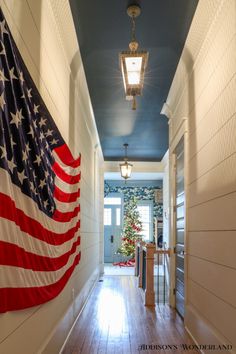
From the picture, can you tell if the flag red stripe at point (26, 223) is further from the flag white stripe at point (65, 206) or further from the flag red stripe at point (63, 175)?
the flag red stripe at point (63, 175)

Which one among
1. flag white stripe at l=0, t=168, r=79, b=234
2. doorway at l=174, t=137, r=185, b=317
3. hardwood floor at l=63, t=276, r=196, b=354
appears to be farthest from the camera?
doorway at l=174, t=137, r=185, b=317

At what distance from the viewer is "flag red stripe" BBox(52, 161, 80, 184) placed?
8.94ft

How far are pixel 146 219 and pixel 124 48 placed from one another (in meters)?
8.81

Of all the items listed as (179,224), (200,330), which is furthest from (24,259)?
(179,224)

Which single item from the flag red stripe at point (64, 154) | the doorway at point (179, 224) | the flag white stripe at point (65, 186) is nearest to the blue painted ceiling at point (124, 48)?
the doorway at point (179, 224)

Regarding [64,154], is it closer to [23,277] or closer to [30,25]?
[30,25]

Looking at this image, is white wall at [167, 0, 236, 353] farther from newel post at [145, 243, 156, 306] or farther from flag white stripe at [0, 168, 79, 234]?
newel post at [145, 243, 156, 306]

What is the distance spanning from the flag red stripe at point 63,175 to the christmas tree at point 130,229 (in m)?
7.77

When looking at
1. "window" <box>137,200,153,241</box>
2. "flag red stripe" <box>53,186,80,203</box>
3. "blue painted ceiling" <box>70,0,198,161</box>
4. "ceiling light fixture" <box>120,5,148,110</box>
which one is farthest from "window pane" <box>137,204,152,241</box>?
"ceiling light fixture" <box>120,5,148,110</box>

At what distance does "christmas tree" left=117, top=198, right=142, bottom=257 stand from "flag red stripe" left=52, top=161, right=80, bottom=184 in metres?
7.77

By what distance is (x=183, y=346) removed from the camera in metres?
3.24

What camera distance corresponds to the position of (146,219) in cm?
1198

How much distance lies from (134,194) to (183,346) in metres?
8.99

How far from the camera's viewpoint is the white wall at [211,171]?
2.39m
